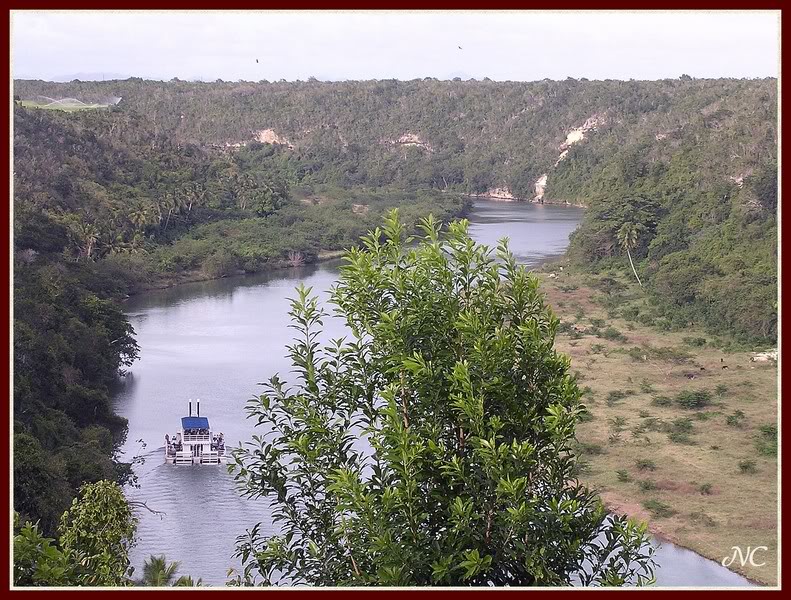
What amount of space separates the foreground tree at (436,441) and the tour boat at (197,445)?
669 cm

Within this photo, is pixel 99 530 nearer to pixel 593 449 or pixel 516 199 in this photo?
pixel 593 449

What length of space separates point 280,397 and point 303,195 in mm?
26041

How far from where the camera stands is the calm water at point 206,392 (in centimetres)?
891

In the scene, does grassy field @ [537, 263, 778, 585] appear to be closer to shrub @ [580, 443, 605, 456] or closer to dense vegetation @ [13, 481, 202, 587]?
shrub @ [580, 443, 605, 456]

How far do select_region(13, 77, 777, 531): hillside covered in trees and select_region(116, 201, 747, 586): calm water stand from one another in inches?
18.9

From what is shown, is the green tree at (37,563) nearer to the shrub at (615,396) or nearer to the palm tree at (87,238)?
the shrub at (615,396)

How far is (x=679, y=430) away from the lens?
12.5m

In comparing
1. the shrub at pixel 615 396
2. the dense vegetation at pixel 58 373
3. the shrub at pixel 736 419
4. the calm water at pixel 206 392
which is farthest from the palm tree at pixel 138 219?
the shrub at pixel 736 419

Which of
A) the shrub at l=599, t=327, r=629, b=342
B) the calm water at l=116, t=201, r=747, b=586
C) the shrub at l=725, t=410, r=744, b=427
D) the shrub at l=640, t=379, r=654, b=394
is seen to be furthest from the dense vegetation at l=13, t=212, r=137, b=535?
the shrub at l=599, t=327, r=629, b=342

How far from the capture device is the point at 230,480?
34.5ft

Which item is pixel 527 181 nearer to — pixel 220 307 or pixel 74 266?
pixel 220 307

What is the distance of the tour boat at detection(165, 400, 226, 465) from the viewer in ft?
34.2

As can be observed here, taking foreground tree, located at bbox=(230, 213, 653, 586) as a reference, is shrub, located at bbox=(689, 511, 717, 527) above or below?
below

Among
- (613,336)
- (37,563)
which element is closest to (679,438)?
(613,336)
